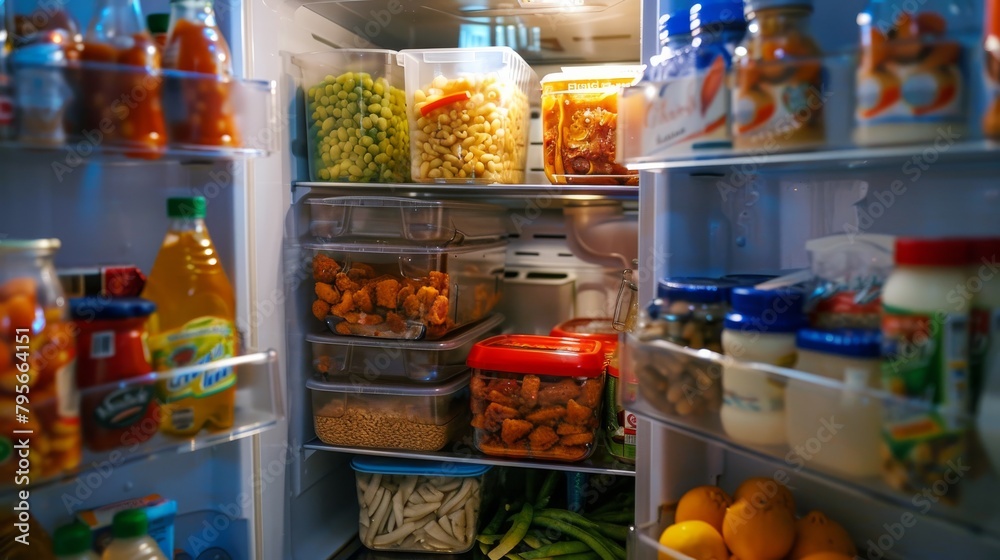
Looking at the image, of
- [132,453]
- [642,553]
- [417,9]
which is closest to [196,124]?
[132,453]

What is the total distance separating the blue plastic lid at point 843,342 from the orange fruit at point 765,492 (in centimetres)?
34

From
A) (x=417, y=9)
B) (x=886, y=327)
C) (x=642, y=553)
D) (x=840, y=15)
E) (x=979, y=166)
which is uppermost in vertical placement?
(x=417, y=9)

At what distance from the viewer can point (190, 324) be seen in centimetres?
96

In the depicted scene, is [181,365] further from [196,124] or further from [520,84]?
[520,84]

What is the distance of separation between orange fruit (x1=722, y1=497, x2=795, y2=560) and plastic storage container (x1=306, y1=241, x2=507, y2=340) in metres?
0.68

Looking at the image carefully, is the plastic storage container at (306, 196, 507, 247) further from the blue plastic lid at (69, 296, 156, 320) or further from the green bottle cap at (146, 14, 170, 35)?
the blue plastic lid at (69, 296, 156, 320)

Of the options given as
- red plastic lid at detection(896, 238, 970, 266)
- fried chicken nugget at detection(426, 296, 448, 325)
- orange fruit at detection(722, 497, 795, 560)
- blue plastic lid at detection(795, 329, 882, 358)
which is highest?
red plastic lid at detection(896, 238, 970, 266)

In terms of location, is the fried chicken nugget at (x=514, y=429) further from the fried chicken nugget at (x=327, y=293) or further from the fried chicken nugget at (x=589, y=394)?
the fried chicken nugget at (x=327, y=293)

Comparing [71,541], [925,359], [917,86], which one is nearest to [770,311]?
[925,359]

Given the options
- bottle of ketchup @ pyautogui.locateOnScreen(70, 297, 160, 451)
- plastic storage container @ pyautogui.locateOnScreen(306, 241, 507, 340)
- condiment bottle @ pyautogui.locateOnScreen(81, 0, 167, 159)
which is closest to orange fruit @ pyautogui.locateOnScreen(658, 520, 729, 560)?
plastic storage container @ pyautogui.locateOnScreen(306, 241, 507, 340)

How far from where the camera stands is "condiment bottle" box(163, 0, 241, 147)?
929 millimetres

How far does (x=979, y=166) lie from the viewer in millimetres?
995

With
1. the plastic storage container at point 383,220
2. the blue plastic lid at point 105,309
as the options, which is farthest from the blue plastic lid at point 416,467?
the blue plastic lid at point 105,309

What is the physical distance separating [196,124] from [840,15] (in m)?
0.92
